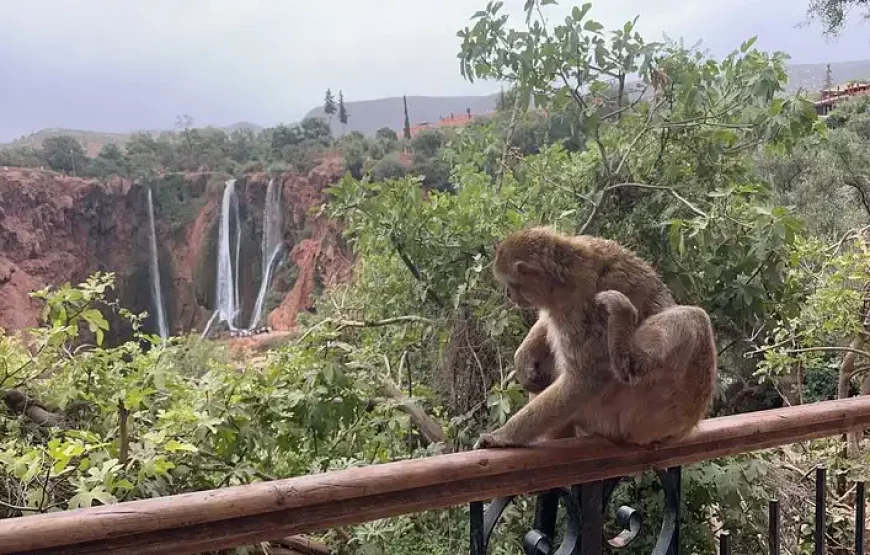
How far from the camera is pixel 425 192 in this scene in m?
2.85

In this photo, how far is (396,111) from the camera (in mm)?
8328

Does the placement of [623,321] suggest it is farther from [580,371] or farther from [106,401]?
[106,401]

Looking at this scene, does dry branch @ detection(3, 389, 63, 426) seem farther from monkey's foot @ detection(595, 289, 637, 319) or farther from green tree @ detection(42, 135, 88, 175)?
green tree @ detection(42, 135, 88, 175)

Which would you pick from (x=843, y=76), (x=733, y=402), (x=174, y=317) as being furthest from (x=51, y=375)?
(x=174, y=317)

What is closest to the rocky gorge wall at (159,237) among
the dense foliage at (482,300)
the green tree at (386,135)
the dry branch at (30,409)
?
the green tree at (386,135)

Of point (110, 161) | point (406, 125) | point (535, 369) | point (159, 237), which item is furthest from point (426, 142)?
point (159, 237)

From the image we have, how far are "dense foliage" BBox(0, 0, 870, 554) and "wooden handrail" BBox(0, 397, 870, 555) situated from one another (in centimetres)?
117

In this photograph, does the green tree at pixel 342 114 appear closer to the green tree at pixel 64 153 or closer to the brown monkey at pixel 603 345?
the green tree at pixel 64 153

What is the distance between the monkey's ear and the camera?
143cm

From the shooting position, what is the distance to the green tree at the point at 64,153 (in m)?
10.7

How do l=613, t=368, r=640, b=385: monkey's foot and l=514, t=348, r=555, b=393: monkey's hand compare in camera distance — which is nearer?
l=613, t=368, r=640, b=385: monkey's foot

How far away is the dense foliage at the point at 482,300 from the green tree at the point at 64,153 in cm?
934

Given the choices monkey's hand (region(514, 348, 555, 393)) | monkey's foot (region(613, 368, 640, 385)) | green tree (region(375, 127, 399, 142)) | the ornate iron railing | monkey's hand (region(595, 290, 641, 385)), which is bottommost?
the ornate iron railing

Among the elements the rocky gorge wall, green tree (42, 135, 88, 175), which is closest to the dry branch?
the rocky gorge wall
